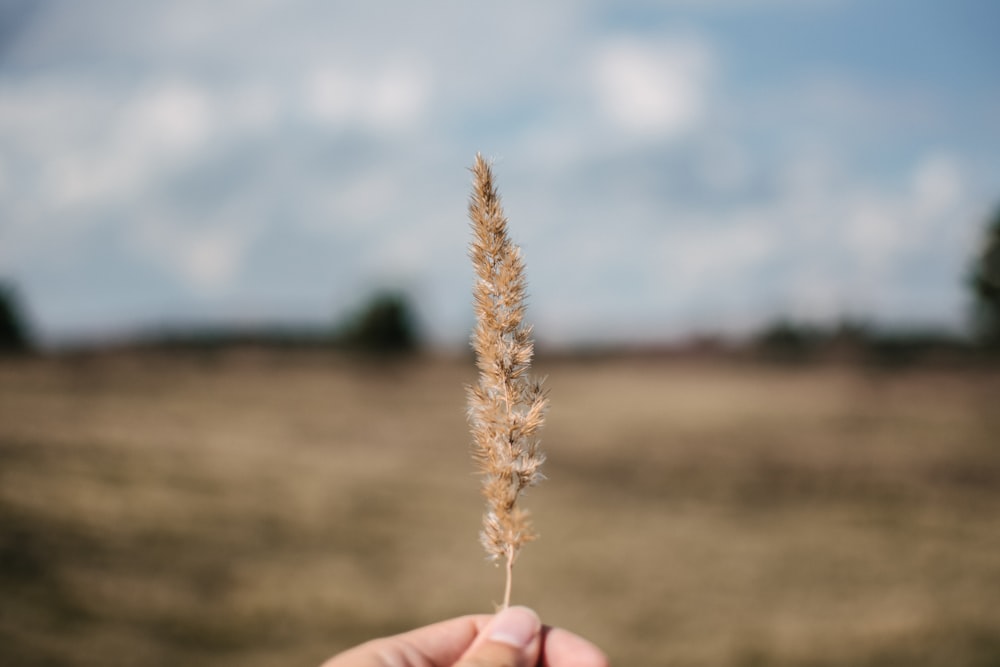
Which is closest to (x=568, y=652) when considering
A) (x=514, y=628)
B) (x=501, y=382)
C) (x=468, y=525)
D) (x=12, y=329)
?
(x=514, y=628)

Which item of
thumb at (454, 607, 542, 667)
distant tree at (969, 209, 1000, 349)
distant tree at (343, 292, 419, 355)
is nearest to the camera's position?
thumb at (454, 607, 542, 667)

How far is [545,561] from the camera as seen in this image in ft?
81.4

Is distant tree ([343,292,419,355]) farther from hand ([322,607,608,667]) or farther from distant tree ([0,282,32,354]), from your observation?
hand ([322,607,608,667])

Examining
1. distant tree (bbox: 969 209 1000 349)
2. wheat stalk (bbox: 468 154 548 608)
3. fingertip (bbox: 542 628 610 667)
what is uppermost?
distant tree (bbox: 969 209 1000 349)

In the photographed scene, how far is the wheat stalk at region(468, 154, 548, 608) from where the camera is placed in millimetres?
2521

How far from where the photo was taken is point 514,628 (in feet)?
9.05

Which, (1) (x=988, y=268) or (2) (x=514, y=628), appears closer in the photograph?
(2) (x=514, y=628)

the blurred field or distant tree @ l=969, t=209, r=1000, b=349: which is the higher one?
distant tree @ l=969, t=209, r=1000, b=349

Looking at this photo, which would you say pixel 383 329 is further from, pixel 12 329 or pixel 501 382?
pixel 501 382

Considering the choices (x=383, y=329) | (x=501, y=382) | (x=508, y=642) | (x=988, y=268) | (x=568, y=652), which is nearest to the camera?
(x=501, y=382)

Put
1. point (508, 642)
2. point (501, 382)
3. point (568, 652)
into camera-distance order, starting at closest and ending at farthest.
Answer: point (501, 382)
point (508, 642)
point (568, 652)

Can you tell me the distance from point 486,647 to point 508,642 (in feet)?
0.29

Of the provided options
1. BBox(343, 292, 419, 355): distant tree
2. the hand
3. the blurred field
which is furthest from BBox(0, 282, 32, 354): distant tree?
the hand

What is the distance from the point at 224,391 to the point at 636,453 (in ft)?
103
